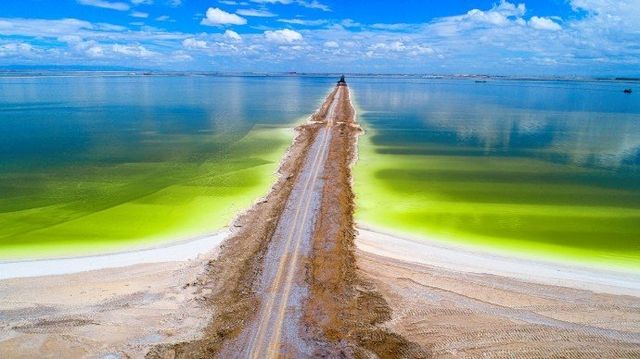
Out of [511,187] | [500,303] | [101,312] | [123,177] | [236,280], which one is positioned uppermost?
[511,187]

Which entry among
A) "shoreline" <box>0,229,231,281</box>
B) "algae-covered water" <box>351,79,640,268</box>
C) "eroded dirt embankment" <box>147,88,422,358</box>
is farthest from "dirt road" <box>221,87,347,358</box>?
"algae-covered water" <box>351,79,640,268</box>

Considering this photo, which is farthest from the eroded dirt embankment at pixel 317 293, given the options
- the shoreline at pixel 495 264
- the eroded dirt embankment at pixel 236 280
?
the shoreline at pixel 495 264

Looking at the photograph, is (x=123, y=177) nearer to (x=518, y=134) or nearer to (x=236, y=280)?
(x=236, y=280)

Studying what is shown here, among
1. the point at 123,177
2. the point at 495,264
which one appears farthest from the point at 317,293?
the point at 123,177

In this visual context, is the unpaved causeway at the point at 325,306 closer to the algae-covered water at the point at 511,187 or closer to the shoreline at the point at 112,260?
the shoreline at the point at 112,260

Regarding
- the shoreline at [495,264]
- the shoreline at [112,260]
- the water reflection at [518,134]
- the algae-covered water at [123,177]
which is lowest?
the shoreline at [112,260]
